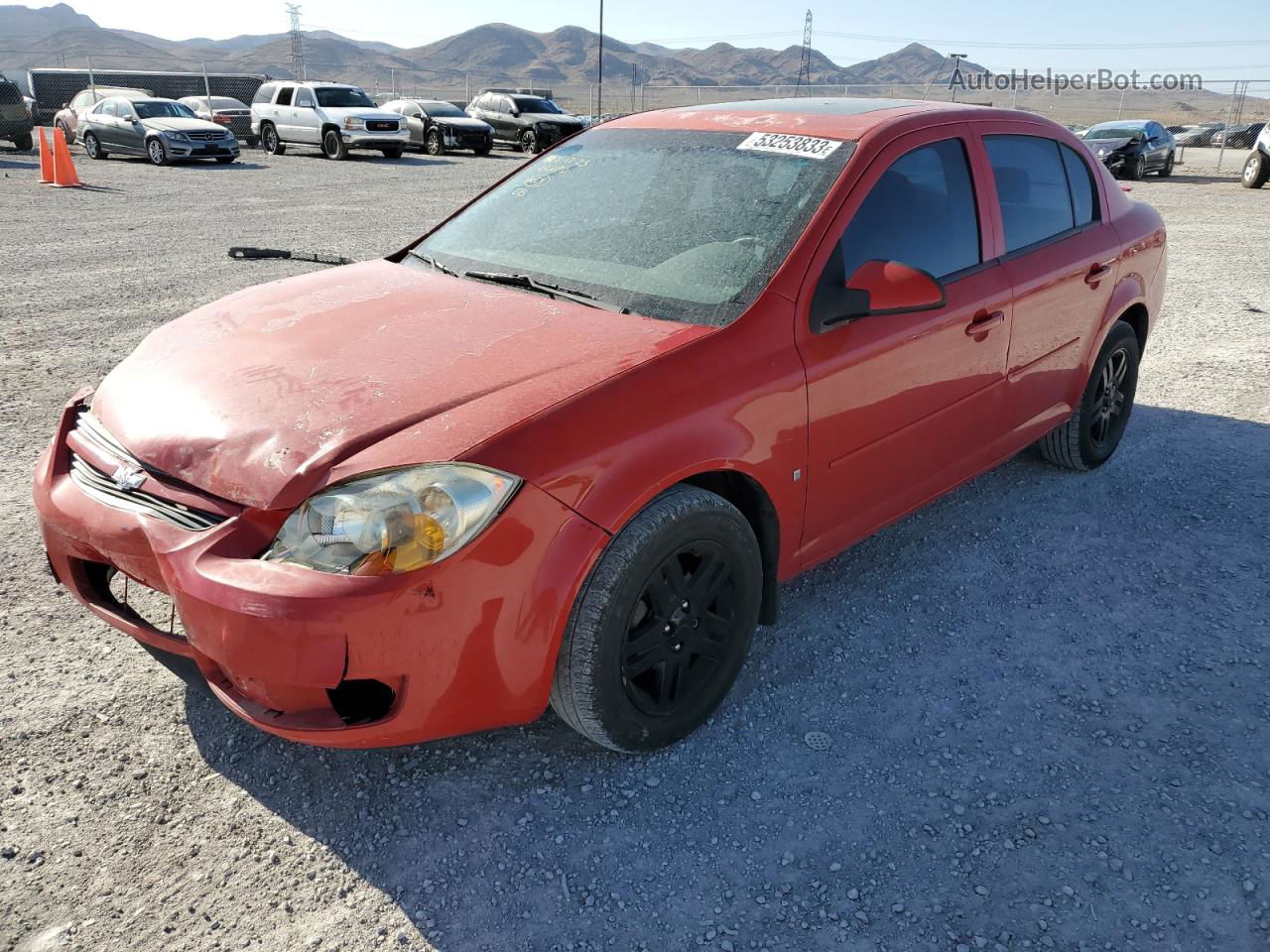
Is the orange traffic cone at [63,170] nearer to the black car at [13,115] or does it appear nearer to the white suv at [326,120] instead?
the black car at [13,115]

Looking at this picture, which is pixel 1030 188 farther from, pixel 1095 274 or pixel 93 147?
pixel 93 147

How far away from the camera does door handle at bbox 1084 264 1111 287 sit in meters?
4.16

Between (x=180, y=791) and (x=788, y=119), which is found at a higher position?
(x=788, y=119)

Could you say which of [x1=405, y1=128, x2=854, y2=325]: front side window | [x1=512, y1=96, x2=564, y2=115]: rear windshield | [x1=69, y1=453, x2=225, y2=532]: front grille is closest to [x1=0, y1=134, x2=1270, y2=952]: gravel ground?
[x1=69, y1=453, x2=225, y2=532]: front grille

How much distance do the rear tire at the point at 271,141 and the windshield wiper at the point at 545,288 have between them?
962 inches

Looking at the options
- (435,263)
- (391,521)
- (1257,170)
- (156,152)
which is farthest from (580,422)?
(1257,170)

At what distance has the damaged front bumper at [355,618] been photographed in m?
2.12

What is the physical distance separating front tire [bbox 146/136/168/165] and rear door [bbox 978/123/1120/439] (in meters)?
20.7

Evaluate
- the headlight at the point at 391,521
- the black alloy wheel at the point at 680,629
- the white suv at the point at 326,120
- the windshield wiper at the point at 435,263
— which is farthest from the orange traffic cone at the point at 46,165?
the black alloy wheel at the point at 680,629

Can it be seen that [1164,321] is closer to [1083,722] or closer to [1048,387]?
[1048,387]

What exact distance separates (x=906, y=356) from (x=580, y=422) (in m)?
1.35

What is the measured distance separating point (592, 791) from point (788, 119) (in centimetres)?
236

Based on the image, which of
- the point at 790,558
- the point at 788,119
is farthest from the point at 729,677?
the point at 788,119

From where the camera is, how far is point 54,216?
12805 mm
